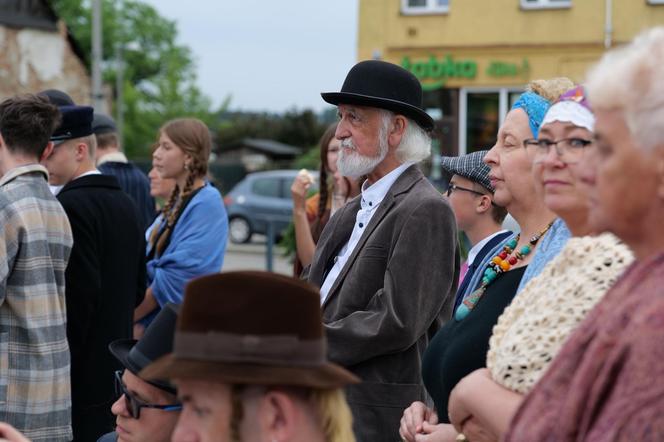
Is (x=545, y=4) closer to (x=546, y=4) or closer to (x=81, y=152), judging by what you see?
(x=546, y=4)

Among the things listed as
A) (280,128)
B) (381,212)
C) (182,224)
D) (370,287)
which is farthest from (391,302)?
(280,128)

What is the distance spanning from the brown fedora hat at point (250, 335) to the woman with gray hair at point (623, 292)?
486mm

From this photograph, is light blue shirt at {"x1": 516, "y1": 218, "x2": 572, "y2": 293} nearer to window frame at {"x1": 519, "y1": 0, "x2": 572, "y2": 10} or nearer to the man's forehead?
the man's forehead

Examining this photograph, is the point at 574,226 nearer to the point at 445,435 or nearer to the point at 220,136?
the point at 445,435

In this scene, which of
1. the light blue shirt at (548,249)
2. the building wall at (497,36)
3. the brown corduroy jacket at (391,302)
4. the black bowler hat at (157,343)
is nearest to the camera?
the black bowler hat at (157,343)

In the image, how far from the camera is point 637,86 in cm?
204

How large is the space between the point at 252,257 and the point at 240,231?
3.25m

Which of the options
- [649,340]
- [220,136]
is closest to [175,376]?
[649,340]

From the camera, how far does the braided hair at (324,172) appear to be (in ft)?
22.3

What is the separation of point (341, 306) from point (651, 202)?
219 cm

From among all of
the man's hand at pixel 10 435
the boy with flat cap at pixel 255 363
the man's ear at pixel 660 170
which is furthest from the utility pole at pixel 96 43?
the man's ear at pixel 660 170

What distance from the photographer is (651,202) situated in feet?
6.56

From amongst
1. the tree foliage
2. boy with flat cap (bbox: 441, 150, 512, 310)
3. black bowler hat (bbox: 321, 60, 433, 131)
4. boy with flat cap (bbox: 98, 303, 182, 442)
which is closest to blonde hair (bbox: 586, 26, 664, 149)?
boy with flat cap (bbox: 98, 303, 182, 442)

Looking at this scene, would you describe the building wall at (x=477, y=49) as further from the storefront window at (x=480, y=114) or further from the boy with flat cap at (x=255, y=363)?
the boy with flat cap at (x=255, y=363)
